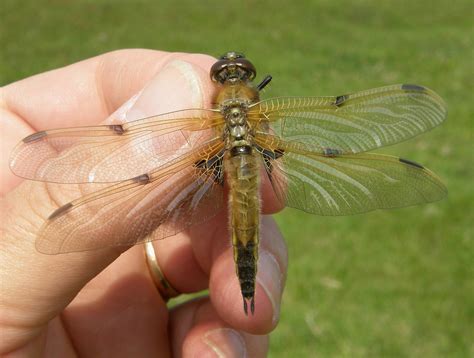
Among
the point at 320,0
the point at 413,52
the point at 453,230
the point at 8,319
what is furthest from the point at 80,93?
the point at 320,0

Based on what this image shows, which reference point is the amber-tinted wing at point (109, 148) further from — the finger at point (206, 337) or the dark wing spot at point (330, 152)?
the finger at point (206, 337)

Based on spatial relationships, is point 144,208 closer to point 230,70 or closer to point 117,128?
point 117,128

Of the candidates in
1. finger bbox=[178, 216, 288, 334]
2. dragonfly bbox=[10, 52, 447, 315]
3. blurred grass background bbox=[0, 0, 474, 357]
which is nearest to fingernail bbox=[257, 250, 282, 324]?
finger bbox=[178, 216, 288, 334]

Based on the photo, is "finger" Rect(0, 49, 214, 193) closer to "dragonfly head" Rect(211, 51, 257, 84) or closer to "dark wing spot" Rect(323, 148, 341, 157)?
"dragonfly head" Rect(211, 51, 257, 84)

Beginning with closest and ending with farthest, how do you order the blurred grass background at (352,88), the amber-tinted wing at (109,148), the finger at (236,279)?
the amber-tinted wing at (109,148), the finger at (236,279), the blurred grass background at (352,88)

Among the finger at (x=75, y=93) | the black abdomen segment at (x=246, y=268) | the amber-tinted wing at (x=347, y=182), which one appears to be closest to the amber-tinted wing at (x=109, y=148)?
the amber-tinted wing at (x=347, y=182)

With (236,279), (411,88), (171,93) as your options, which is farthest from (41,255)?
(411,88)
